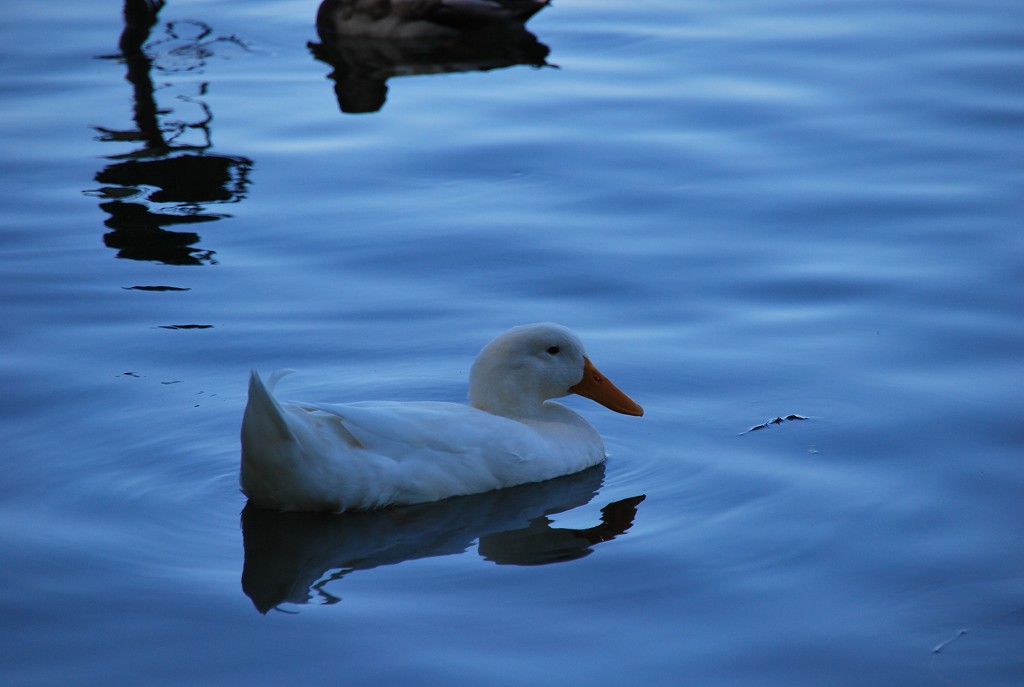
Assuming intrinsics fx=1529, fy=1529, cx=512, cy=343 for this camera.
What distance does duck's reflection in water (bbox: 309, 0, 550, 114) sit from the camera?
1425cm

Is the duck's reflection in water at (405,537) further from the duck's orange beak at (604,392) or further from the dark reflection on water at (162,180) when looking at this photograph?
the dark reflection on water at (162,180)

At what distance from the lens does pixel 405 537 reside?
20.0ft

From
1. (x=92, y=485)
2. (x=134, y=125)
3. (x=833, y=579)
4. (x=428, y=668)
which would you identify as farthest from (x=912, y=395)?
(x=134, y=125)

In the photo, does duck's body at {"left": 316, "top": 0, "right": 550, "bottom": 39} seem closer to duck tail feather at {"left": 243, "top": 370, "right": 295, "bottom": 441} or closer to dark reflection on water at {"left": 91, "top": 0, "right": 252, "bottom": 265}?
dark reflection on water at {"left": 91, "top": 0, "right": 252, "bottom": 265}

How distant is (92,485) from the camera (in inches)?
254

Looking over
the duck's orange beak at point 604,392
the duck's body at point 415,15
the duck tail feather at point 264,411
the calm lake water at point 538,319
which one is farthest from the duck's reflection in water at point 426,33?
the duck tail feather at point 264,411

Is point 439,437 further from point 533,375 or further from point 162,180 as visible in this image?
point 162,180

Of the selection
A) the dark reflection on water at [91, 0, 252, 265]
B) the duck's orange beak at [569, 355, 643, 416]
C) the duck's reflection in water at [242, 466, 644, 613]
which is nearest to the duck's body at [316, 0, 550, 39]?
the dark reflection on water at [91, 0, 252, 265]

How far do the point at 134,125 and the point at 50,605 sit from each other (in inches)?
283

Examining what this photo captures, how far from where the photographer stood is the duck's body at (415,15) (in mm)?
14727

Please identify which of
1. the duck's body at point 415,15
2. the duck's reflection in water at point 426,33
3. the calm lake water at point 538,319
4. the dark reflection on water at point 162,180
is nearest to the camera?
the calm lake water at point 538,319

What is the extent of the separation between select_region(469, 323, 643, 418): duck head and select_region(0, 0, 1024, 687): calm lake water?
0.28 metres

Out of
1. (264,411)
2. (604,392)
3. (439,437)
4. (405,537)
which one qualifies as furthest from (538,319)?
(264,411)

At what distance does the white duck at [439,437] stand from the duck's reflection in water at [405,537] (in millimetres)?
77
